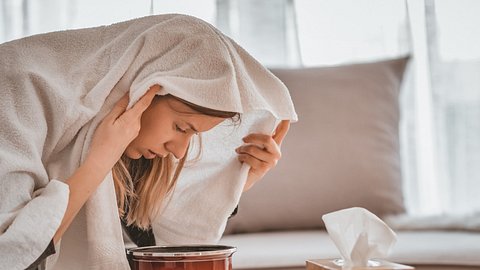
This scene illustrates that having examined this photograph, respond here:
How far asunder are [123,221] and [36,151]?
0.40 m

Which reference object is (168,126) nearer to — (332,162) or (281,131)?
(281,131)

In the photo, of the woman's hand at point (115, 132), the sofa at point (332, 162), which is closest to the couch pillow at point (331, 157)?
the sofa at point (332, 162)

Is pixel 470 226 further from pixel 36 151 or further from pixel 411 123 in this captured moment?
pixel 36 151

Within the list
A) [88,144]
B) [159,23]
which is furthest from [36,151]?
[159,23]

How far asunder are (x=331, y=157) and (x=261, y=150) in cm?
64

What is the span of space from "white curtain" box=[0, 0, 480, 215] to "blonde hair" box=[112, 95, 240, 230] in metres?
0.90

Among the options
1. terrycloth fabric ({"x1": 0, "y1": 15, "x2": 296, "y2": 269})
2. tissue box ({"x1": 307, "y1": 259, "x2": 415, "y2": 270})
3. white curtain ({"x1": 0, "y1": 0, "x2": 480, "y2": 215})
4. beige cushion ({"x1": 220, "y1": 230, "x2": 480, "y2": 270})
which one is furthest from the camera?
white curtain ({"x1": 0, "y1": 0, "x2": 480, "y2": 215})

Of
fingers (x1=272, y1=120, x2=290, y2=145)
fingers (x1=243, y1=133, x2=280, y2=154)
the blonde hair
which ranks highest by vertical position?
fingers (x1=272, y1=120, x2=290, y2=145)

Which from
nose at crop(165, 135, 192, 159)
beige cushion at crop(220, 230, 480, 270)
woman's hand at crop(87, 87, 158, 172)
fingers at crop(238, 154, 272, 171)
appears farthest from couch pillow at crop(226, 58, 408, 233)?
woman's hand at crop(87, 87, 158, 172)

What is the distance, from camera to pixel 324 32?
7.82 ft

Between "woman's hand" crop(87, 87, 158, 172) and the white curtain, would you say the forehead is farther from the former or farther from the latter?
the white curtain

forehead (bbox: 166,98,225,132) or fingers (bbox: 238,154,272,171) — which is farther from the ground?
forehead (bbox: 166,98,225,132)

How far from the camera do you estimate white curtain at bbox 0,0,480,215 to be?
2.31 m

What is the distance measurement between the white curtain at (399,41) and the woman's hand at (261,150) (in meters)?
0.87
